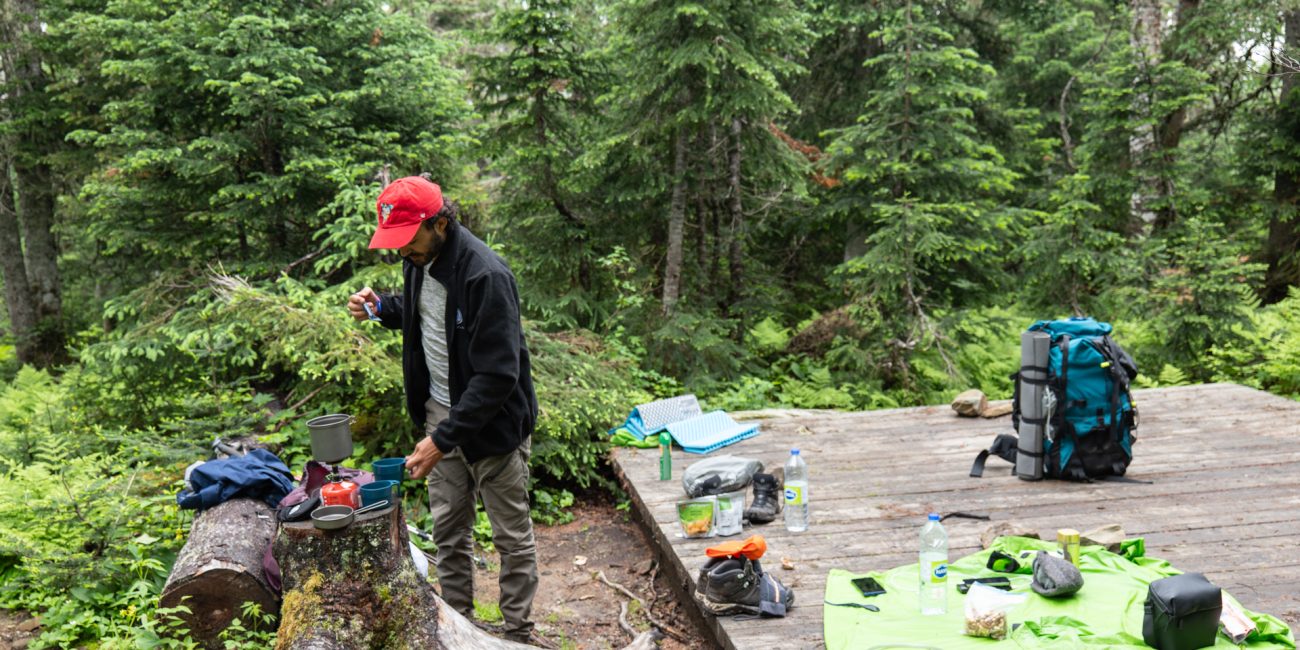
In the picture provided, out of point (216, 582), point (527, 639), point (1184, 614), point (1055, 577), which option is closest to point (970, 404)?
point (1055, 577)

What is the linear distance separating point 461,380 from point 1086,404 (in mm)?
4224

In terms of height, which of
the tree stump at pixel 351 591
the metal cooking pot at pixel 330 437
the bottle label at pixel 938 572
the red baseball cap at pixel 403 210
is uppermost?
the red baseball cap at pixel 403 210

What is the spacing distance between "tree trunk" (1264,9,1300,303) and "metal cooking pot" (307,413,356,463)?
11246mm

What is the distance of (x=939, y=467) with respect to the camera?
20.1ft

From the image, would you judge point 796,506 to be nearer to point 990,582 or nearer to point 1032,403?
point 990,582

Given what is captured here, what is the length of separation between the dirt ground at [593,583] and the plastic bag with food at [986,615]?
154 cm

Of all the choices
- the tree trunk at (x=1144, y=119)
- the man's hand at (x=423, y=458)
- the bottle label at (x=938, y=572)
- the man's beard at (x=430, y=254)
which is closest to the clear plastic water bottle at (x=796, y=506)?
the bottle label at (x=938, y=572)

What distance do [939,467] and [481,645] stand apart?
12.8 feet

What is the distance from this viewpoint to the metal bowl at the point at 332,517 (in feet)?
10.1

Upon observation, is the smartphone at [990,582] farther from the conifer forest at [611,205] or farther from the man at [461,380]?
the conifer forest at [611,205]

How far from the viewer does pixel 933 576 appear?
12.3ft

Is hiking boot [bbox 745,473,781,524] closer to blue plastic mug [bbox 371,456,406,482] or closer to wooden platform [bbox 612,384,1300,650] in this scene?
wooden platform [bbox 612,384,1300,650]

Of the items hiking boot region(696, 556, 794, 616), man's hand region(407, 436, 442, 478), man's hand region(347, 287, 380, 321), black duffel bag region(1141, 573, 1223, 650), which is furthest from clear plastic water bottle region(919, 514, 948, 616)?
A: man's hand region(347, 287, 380, 321)

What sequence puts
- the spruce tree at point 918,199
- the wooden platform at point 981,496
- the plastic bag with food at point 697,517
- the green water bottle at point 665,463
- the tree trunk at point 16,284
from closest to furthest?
the wooden platform at point 981,496, the plastic bag with food at point 697,517, the green water bottle at point 665,463, the spruce tree at point 918,199, the tree trunk at point 16,284
